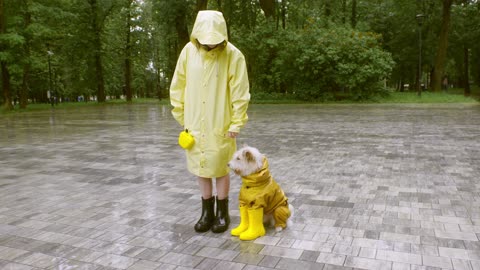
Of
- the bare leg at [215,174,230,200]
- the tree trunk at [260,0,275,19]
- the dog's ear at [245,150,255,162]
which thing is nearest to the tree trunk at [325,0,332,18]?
the tree trunk at [260,0,275,19]

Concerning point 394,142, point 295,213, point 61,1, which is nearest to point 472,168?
point 394,142

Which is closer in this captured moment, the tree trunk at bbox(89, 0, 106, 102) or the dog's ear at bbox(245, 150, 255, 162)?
the dog's ear at bbox(245, 150, 255, 162)

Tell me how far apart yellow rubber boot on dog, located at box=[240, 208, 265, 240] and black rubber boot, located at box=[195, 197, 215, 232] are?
1.35ft

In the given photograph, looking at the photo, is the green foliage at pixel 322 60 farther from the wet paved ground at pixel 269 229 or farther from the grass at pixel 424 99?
the wet paved ground at pixel 269 229

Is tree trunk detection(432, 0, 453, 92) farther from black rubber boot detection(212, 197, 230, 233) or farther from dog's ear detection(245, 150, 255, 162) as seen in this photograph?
dog's ear detection(245, 150, 255, 162)

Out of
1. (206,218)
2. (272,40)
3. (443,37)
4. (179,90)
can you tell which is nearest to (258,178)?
(206,218)

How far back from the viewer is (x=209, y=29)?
12.0 ft

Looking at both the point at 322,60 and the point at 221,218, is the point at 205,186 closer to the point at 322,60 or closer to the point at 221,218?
the point at 221,218

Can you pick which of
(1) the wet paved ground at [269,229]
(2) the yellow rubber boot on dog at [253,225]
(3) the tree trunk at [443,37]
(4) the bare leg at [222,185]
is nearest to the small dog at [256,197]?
(2) the yellow rubber boot on dog at [253,225]

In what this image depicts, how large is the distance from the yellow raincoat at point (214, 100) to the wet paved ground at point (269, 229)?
0.80 metres

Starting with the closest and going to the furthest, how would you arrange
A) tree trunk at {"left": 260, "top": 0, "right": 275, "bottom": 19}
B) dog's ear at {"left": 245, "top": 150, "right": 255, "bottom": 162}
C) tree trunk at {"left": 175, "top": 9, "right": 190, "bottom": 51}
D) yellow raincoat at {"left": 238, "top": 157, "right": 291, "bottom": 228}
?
1. dog's ear at {"left": 245, "top": 150, "right": 255, "bottom": 162}
2. yellow raincoat at {"left": 238, "top": 157, "right": 291, "bottom": 228}
3. tree trunk at {"left": 175, "top": 9, "right": 190, "bottom": 51}
4. tree trunk at {"left": 260, "top": 0, "right": 275, "bottom": 19}

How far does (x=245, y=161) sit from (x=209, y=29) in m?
1.21

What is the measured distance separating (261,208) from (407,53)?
37.1 m

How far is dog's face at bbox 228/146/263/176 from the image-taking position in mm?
3619
